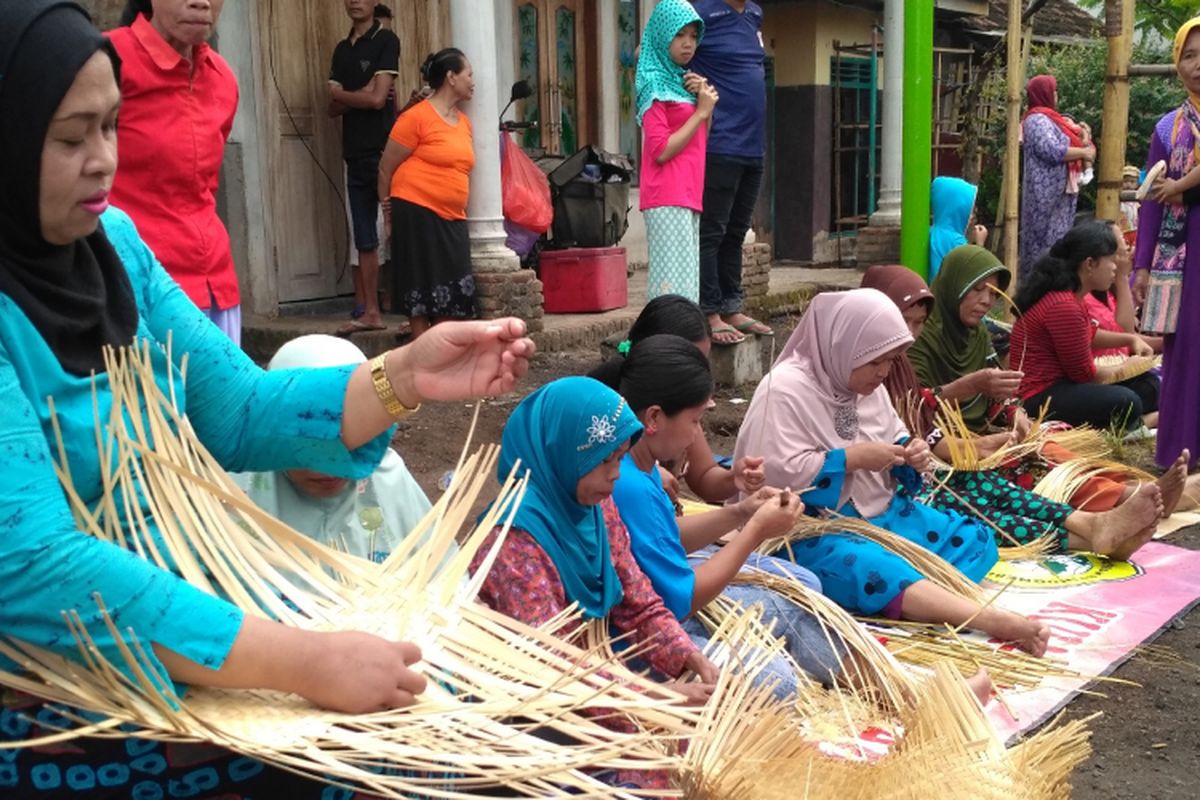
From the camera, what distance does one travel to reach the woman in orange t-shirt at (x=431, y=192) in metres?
6.07

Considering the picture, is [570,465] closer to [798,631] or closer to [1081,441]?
[798,631]

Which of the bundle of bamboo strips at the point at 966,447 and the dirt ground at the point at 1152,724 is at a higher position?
the bundle of bamboo strips at the point at 966,447

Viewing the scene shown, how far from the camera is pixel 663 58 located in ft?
18.8

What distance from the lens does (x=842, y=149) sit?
508 inches

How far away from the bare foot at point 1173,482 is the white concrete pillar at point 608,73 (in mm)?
5575

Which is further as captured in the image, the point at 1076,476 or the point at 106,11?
the point at 106,11

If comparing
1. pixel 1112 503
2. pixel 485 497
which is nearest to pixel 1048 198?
pixel 1112 503

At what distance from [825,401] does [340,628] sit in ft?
7.87

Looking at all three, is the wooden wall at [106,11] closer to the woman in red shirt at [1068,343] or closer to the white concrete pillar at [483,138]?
the white concrete pillar at [483,138]

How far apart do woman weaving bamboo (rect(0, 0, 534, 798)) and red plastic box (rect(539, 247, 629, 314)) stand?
5.79 m

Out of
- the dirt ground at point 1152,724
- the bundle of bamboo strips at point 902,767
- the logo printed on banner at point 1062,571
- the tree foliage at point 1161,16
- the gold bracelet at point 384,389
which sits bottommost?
the dirt ground at point 1152,724

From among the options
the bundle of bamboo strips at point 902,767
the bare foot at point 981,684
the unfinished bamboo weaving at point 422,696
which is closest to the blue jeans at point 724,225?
the bare foot at point 981,684

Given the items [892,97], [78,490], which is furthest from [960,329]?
[892,97]

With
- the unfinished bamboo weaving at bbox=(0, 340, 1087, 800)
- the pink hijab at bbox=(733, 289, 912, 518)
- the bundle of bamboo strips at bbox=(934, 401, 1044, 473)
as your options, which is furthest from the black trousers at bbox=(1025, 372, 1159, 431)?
the unfinished bamboo weaving at bbox=(0, 340, 1087, 800)
